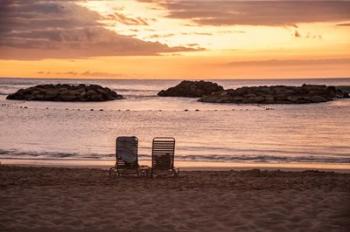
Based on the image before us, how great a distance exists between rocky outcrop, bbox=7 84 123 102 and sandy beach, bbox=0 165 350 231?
58286 mm

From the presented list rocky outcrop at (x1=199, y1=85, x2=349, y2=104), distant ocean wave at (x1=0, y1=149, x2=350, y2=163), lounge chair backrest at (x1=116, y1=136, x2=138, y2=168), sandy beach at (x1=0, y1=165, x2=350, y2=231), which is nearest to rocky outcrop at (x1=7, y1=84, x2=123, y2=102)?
rocky outcrop at (x1=199, y1=85, x2=349, y2=104)

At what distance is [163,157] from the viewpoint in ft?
42.1

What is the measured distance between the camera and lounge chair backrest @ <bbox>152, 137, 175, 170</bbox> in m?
12.8

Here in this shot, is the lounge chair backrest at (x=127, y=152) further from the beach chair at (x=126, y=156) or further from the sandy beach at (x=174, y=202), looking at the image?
the sandy beach at (x=174, y=202)

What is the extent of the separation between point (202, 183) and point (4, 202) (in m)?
4.48

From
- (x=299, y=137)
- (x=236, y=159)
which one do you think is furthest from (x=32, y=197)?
(x=299, y=137)

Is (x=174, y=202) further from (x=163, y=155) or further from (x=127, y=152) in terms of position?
(x=127, y=152)

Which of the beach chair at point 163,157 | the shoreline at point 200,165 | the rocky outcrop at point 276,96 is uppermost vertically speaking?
the rocky outcrop at point 276,96

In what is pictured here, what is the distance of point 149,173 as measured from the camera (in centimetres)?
1292

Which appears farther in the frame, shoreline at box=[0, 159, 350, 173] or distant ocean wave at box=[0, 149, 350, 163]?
distant ocean wave at box=[0, 149, 350, 163]

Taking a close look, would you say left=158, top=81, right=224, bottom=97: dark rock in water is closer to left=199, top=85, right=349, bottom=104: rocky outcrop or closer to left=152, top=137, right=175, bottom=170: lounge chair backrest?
left=199, top=85, right=349, bottom=104: rocky outcrop

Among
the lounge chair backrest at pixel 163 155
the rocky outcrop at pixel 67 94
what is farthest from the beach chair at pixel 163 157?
the rocky outcrop at pixel 67 94

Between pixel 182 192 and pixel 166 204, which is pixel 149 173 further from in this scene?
pixel 166 204

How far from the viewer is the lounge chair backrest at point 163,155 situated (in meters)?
12.8
